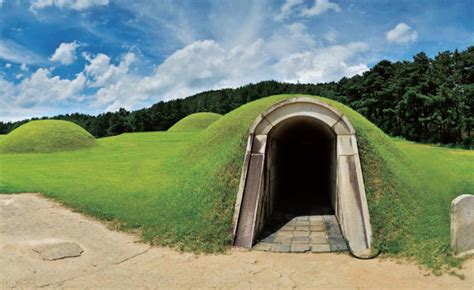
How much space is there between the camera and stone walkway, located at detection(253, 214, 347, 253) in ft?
25.8

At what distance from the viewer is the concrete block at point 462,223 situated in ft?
23.5

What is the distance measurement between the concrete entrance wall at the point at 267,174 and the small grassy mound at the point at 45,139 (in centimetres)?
2497

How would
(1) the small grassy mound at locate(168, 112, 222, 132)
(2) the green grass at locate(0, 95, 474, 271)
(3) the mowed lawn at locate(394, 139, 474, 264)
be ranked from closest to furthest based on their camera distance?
(3) the mowed lawn at locate(394, 139, 474, 264) → (2) the green grass at locate(0, 95, 474, 271) → (1) the small grassy mound at locate(168, 112, 222, 132)

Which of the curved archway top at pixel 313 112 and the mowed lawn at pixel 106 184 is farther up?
the curved archway top at pixel 313 112

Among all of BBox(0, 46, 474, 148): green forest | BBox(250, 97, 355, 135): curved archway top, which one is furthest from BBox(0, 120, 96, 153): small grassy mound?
BBox(0, 46, 474, 148): green forest

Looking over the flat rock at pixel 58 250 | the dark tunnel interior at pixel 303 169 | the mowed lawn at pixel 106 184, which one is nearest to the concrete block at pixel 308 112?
the dark tunnel interior at pixel 303 169

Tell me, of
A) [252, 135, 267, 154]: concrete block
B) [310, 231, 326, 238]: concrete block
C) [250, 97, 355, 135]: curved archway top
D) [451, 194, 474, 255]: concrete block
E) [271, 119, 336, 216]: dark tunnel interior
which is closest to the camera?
[451, 194, 474, 255]: concrete block

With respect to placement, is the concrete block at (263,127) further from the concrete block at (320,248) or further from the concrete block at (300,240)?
the concrete block at (320,248)

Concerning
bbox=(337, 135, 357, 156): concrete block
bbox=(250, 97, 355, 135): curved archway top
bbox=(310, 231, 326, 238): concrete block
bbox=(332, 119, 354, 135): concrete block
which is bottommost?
bbox=(310, 231, 326, 238): concrete block

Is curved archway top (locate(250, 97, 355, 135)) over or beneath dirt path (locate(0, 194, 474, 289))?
over

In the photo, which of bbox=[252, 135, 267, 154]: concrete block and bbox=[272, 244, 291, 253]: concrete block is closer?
bbox=[272, 244, 291, 253]: concrete block

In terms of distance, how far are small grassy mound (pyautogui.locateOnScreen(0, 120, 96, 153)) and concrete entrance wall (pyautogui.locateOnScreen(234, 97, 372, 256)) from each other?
81.9ft

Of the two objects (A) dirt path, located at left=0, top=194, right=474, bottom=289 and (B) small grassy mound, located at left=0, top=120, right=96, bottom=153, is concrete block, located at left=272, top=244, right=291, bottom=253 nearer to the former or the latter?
(A) dirt path, located at left=0, top=194, right=474, bottom=289

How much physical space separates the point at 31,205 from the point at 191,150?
7.31 m
